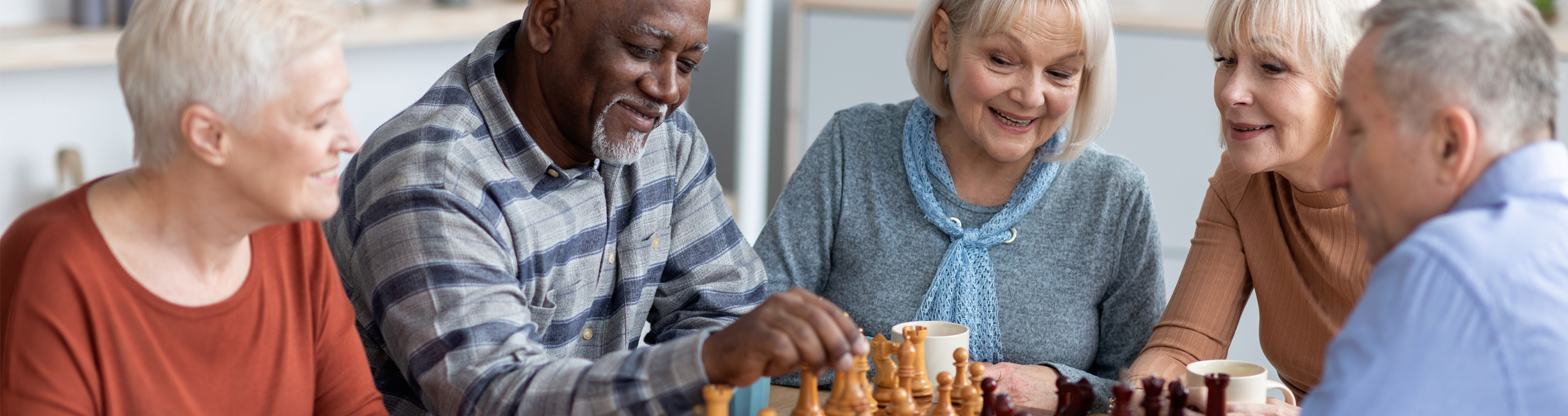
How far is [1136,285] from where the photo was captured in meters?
2.04

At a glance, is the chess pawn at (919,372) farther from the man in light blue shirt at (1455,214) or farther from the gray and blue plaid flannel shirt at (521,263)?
the man in light blue shirt at (1455,214)

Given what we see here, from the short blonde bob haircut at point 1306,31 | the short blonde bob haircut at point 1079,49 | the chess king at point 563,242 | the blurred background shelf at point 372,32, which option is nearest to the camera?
the chess king at point 563,242

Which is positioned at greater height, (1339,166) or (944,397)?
(1339,166)

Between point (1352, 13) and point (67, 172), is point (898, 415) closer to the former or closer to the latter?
point (1352, 13)

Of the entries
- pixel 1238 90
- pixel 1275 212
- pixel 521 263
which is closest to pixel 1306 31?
pixel 1238 90

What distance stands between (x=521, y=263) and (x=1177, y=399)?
0.83 metres

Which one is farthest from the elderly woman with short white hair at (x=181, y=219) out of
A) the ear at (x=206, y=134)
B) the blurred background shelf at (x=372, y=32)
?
the blurred background shelf at (x=372, y=32)

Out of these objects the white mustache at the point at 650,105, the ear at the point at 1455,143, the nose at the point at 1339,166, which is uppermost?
the ear at the point at 1455,143

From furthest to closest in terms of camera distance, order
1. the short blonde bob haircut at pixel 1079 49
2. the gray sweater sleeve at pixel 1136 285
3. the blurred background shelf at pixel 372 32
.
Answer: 1. the blurred background shelf at pixel 372 32
2. the gray sweater sleeve at pixel 1136 285
3. the short blonde bob haircut at pixel 1079 49

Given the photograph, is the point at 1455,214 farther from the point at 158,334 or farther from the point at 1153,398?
the point at 158,334

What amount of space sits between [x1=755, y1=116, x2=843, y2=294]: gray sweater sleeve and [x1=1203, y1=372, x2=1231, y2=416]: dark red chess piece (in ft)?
2.94

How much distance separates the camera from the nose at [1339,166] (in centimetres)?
109

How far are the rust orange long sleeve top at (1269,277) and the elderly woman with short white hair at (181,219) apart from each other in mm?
1265

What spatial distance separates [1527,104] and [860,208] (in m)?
1.23
